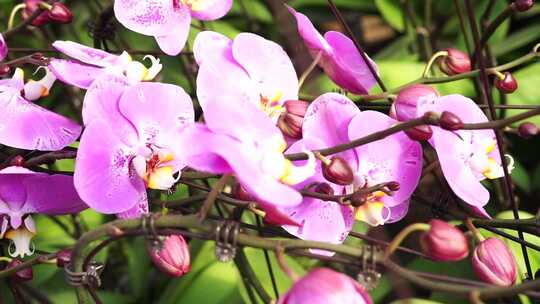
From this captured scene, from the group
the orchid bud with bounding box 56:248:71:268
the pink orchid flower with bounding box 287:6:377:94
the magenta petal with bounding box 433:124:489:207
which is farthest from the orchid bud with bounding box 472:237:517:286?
the orchid bud with bounding box 56:248:71:268

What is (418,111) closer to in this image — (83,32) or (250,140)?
(250,140)

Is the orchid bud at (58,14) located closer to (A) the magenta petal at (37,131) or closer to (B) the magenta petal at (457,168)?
(A) the magenta petal at (37,131)

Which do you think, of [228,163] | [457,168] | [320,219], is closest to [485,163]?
[457,168]

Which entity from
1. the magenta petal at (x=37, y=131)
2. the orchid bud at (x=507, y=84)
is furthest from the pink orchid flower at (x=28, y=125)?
the orchid bud at (x=507, y=84)

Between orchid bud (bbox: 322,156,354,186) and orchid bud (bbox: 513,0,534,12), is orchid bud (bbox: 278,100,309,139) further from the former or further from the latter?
orchid bud (bbox: 513,0,534,12)

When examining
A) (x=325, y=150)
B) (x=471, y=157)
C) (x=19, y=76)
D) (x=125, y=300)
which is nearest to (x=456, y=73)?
(x=471, y=157)

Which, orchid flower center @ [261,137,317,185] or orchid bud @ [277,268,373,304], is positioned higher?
orchid flower center @ [261,137,317,185]
